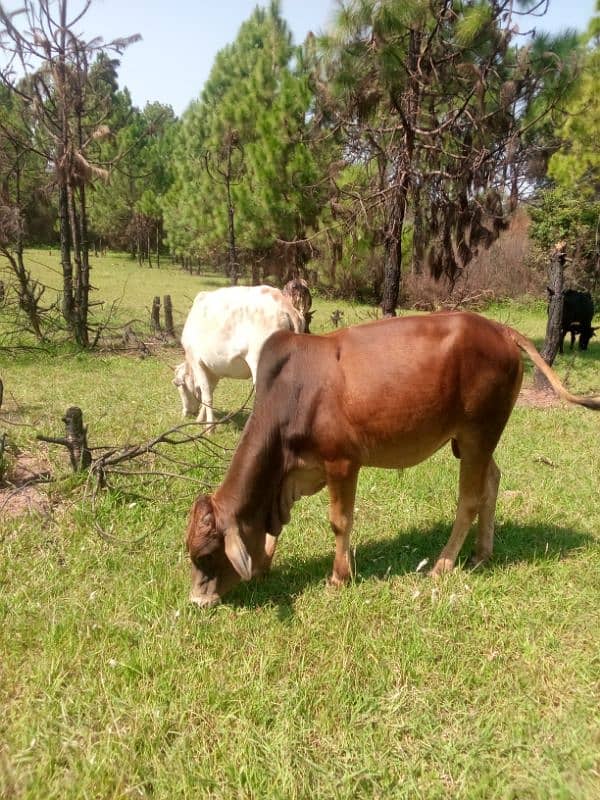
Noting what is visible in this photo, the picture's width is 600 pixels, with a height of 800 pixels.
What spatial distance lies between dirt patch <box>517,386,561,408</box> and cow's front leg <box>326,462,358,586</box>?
5.11 m

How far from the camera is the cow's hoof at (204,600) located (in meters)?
3.02

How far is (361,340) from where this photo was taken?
3236mm

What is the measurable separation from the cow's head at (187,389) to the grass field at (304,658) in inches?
74.6

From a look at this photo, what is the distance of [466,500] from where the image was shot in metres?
3.43

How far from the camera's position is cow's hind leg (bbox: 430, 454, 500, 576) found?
11.1 feet

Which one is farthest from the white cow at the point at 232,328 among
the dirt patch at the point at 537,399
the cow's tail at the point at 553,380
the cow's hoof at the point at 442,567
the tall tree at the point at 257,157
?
the tall tree at the point at 257,157

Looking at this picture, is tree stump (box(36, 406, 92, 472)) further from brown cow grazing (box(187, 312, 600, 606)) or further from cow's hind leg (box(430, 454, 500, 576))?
cow's hind leg (box(430, 454, 500, 576))

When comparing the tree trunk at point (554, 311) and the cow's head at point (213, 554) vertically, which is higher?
the tree trunk at point (554, 311)

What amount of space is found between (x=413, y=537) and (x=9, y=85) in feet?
33.4

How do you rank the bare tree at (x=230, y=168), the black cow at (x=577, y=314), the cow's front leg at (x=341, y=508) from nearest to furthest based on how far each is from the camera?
the cow's front leg at (x=341, y=508), the black cow at (x=577, y=314), the bare tree at (x=230, y=168)

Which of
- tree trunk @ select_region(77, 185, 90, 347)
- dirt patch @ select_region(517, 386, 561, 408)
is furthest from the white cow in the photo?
tree trunk @ select_region(77, 185, 90, 347)

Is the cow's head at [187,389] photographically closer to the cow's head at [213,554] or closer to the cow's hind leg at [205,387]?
the cow's hind leg at [205,387]

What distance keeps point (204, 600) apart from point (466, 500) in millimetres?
1628

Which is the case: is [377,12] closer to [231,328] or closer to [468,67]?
[468,67]
